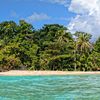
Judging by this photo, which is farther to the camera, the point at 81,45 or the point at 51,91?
the point at 81,45

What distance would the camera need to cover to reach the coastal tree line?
154ft

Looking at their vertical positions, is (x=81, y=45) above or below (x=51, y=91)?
above

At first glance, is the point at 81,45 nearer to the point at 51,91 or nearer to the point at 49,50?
the point at 49,50

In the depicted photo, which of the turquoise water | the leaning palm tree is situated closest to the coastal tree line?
the leaning palm tree

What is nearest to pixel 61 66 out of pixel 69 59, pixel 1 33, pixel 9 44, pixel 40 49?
pixel 69 59

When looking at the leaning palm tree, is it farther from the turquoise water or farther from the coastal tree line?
the turquoise water

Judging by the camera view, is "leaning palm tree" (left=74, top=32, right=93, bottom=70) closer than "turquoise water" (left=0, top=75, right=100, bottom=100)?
No

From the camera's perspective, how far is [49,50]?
48.0 meters

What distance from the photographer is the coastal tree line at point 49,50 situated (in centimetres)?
4691

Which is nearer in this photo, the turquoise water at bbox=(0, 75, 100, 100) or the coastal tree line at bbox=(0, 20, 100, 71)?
the turquoise water at bbox=(0, 75, 100, 100)

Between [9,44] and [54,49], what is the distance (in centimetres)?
699

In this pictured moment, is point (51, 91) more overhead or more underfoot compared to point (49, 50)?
more underfoot

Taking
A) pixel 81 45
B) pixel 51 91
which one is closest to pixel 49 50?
pixel 81 45

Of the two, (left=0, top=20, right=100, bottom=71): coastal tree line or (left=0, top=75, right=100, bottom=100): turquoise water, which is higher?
(left=0, top=20, right=100, bottom=71): coastal tree line
